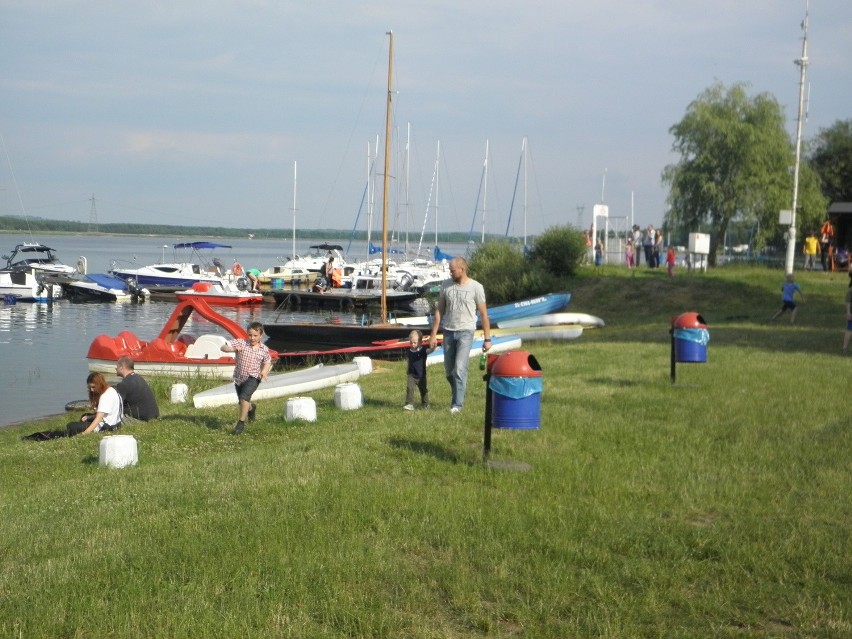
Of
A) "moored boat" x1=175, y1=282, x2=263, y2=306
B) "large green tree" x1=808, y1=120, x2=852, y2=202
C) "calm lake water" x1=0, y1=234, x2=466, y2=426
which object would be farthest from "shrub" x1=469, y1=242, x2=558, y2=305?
"large green tree" x1=808, y1=120, x2=852, y2=202

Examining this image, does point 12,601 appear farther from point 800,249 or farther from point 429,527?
point 800,249

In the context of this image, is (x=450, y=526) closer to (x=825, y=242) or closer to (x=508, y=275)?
(x=825, y=242)

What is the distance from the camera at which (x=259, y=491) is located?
336 inches

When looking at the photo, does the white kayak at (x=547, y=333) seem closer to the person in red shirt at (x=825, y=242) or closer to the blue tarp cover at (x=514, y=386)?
the person in red shirt at (x=825, y=242)

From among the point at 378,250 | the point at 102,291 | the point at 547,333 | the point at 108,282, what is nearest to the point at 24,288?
the point at 102,291

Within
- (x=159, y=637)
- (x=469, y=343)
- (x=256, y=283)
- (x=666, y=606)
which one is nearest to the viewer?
(x=159, y=637)

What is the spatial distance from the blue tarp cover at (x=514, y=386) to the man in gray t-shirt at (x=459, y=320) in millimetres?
2986

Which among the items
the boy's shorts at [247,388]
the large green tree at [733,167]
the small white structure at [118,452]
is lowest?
the small white structure at [118,452]

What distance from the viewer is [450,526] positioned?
7.44 metres

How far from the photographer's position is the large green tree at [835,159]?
192ft

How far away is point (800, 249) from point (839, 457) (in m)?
41.3

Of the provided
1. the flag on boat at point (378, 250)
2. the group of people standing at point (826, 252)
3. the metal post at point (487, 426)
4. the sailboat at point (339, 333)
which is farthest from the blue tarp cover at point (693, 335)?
the flag on boat at point (378, 250)

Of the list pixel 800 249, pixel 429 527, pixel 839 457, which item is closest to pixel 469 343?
pixel 839 457

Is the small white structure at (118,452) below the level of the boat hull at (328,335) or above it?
above
